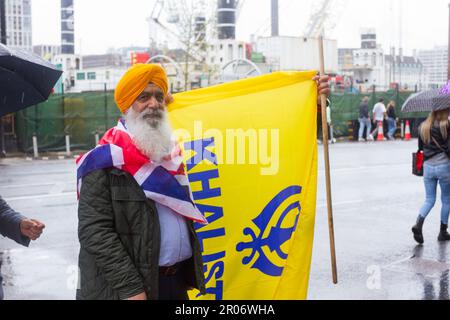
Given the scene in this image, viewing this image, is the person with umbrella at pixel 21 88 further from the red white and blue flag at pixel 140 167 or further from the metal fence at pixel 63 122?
the metal fence at pixel 63 122

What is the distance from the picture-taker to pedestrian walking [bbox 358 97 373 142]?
30.8 m

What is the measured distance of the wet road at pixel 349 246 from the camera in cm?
670

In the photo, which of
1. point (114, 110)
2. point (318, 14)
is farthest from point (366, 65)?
point (114, 110)

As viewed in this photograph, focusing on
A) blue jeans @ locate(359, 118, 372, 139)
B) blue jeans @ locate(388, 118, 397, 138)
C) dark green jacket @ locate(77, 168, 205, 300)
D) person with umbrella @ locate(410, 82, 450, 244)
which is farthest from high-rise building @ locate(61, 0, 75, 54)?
dark green jacket @ locate(77, 168, 205, 300)

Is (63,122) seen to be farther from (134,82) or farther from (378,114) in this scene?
(134,82)

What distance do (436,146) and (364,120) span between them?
75.5 ft

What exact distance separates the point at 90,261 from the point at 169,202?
1.52 ft

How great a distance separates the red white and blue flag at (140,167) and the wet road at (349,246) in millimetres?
3210

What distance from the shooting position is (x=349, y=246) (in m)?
8.58

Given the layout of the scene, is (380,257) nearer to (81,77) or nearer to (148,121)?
(148,121)

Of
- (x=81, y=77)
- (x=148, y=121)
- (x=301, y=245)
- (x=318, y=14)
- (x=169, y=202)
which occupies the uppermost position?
(x=318, y=14)

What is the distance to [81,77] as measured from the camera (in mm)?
94000

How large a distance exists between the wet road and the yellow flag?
2.02 metres

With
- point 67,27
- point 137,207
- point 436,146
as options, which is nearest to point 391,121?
point 436,146
